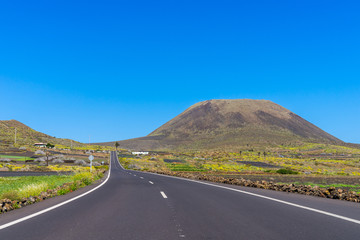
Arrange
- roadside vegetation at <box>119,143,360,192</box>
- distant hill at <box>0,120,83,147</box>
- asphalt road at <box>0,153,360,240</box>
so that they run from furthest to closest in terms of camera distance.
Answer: distant hill at <box>0,120,83,147</box>
roadside vegetation at <box>119,143,360,192</box>
asphalt road at <box>0,153,360,240</box>

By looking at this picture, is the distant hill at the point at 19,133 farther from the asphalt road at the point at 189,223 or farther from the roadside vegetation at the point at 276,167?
the asphalt road at the point at 189,223

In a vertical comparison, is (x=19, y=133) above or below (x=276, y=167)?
above

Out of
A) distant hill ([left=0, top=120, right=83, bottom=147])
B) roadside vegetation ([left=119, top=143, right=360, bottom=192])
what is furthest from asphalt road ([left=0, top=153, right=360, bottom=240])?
distant hill ([left=0, top=120, right=83, bottom=147])

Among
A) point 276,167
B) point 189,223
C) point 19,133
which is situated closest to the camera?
point 189,223

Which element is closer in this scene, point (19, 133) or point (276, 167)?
point (276, 167)

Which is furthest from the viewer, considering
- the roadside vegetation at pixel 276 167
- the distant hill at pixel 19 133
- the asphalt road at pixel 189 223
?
the distant hill at pixel 19 133

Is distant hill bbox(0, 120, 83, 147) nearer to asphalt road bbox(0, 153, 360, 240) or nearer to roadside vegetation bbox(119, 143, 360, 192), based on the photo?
roadside vegetation bbox(119, 143, 360, 192)

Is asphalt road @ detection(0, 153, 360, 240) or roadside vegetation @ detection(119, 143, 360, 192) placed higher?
asphalt road @ detection(0, 153, 360, 240)

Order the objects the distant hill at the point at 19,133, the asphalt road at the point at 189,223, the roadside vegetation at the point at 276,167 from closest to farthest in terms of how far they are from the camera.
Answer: the asphalt road at the point at 189,223, the roadside vegetation at the point at 276,167, the distant hill at the point at 19,133

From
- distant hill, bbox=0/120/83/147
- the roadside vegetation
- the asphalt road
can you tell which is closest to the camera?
the asphalt road

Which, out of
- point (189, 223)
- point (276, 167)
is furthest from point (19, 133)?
point (189, 223)

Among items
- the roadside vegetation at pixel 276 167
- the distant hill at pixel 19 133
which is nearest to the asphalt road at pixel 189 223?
the roadside vegetation at pixel 276 167

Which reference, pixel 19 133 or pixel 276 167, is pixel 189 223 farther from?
pixel 19 133

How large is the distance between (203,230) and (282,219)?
2381mm
